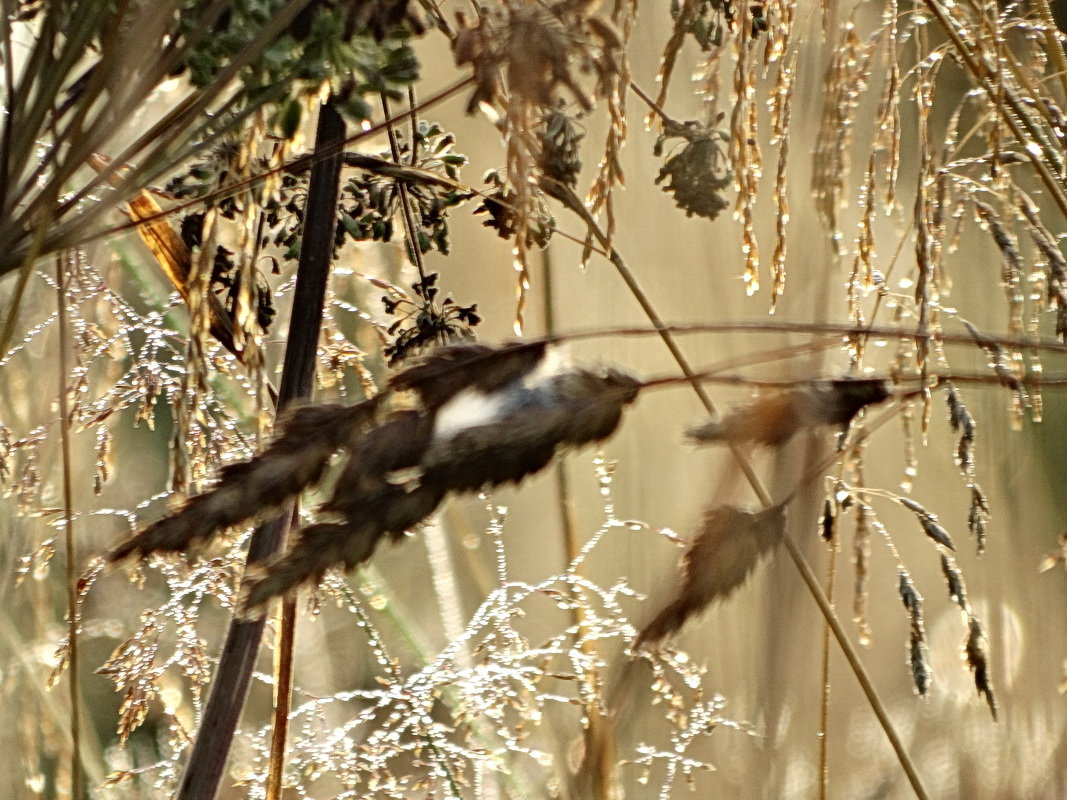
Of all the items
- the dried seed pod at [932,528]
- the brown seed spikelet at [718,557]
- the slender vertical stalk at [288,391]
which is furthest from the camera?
the dried seed pod at [932,528]

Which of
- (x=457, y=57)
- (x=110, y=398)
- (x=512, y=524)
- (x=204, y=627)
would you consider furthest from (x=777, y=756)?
(x=512, y=524)

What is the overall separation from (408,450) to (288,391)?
0.49 ft

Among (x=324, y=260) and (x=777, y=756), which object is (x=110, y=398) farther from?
(x=777, y=756)

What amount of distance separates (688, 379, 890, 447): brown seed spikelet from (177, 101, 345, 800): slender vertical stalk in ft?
0.71

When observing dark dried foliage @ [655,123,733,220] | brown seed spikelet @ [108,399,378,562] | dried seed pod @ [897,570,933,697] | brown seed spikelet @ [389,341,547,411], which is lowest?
dried seed pod @ [897,570,933,697]

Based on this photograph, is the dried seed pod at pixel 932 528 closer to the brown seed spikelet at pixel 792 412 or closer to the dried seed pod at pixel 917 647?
the dried seed pod at pixel 917 647

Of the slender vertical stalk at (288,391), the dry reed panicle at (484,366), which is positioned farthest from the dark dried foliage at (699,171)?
the slender vertical stalk at (288,391)

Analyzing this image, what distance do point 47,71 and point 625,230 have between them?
3.35 ft

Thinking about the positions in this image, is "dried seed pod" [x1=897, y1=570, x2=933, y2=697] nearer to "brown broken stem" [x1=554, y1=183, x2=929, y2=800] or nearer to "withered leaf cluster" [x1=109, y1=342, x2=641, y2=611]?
"brown broken stem" [x1=554, y1=183, x2=929, y2=800]

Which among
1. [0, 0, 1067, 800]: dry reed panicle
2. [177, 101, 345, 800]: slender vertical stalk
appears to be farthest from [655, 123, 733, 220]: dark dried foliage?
[177, 101, 345, 800]: slender vertical stalk

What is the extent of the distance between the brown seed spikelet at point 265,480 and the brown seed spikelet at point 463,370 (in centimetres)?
2

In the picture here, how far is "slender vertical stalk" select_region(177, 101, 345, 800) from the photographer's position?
0.50 meters

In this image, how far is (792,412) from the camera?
15.8 inches

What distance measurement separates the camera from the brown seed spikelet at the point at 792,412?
382 millimetres
